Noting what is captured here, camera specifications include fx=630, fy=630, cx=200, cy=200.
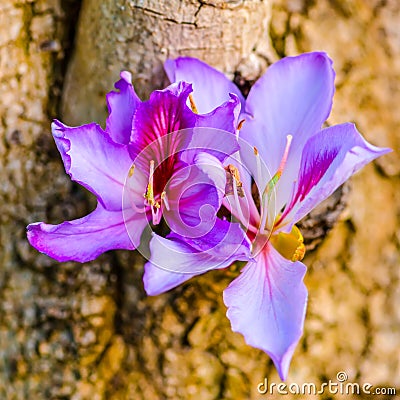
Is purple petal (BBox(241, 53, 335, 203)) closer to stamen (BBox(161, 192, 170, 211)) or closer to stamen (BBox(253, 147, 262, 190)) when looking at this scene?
stamen (BBox(253, 147, 262, 190))

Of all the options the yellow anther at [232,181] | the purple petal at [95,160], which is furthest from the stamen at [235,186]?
the purple petal at [95,160]

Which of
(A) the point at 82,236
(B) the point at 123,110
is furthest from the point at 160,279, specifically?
(B) the point at 123,110

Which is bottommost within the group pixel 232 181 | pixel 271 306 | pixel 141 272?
pixel 141 272

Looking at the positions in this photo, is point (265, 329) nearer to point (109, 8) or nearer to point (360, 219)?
point (360, 219)

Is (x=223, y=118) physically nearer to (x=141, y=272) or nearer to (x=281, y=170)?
(x=281, y=170)

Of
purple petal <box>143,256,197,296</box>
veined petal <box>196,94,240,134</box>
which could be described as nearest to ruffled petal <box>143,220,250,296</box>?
purple petal <box>143,256,197,296</box>

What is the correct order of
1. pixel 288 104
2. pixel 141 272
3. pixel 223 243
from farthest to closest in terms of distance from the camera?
pixel 141 272 → pixel 288 104 → pixel 223 243
